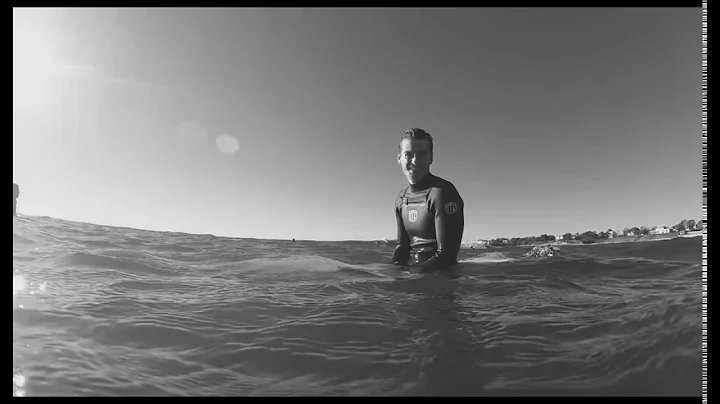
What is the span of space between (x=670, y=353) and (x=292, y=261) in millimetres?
7565

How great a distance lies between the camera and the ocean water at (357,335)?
2590 mm

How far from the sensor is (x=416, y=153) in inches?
264

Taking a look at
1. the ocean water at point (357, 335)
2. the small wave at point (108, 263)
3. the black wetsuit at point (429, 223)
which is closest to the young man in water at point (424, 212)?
the black wetsuit at point (429, 223)

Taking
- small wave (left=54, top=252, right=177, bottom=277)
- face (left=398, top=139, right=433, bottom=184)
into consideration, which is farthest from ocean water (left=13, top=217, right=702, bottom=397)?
face (left=398, top=139, right=433, bottom=184)

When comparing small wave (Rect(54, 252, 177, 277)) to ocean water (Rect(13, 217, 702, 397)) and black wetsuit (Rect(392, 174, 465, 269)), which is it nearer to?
ocean water (Rect(13, 217, 702, 397))

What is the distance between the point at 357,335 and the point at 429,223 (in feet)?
11.9

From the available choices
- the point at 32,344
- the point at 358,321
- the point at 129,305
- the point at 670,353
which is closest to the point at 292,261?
the point at 129,305

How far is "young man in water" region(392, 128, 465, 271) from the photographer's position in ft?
20.6

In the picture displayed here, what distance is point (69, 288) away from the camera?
16.9 feet

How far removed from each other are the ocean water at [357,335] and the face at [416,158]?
2370mm

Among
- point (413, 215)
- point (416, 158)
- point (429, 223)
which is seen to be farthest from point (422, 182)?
point (429, 223)

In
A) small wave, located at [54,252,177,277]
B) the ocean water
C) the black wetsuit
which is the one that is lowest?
the ocean water

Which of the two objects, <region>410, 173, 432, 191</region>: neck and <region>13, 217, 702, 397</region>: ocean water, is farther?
<region>410, 173, 432, 191</region>: neck
